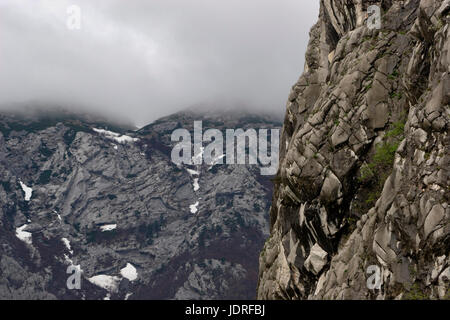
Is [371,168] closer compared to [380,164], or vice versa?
[380,164]

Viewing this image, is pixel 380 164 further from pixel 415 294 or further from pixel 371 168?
pixel 415 294

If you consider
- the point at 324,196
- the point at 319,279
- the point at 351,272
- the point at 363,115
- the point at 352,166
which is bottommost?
the point at 319,279

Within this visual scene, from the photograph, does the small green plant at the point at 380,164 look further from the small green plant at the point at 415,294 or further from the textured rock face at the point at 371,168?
the small green plant at the point at 415,294

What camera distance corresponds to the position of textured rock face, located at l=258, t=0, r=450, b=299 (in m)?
27.8

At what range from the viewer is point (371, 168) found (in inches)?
1417

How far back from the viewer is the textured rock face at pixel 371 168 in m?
27.8

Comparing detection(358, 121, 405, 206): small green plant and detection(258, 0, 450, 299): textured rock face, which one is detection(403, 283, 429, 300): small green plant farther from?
detection(358, 121, 405, 206): small green plant

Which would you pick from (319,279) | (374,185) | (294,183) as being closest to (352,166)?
(374,185)

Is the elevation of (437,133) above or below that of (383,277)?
above

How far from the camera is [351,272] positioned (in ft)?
108

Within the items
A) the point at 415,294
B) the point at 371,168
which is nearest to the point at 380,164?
the point at 371,168

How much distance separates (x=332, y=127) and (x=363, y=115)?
8.55 feet

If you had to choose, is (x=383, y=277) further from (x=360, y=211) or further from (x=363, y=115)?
(x=363, y=115)
